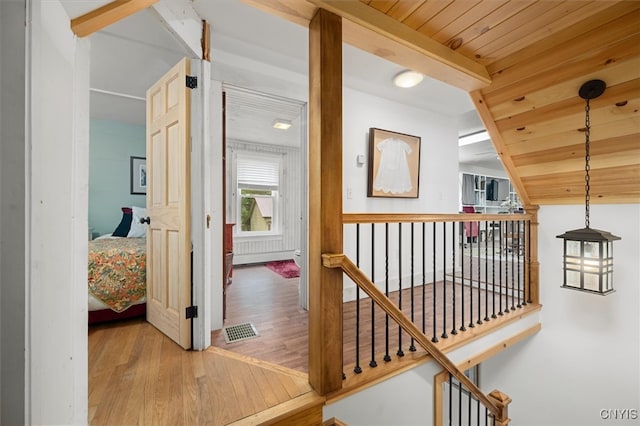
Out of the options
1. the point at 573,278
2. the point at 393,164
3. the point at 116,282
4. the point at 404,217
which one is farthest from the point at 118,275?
the point at 573,278

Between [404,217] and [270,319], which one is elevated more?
[404,217]

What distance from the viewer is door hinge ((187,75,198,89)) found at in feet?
6.10

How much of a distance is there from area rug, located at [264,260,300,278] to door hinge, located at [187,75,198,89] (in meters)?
3.01

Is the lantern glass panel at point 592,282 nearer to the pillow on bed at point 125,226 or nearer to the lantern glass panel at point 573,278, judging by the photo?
the lantern glass panel at point 573,278

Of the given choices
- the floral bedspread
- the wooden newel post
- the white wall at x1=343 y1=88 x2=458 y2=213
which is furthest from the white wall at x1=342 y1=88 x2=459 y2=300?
the floral bedspread

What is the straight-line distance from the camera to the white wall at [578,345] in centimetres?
224

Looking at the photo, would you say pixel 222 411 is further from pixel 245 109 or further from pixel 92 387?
pixel 245 109

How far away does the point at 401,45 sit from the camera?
1.52 m

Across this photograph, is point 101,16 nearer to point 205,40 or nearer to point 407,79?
point 205,40

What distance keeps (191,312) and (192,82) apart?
5.48 ft

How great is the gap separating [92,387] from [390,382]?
67.9 inches

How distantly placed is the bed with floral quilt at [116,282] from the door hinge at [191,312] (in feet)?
2.60

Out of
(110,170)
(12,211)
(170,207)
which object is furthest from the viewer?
(110,170)

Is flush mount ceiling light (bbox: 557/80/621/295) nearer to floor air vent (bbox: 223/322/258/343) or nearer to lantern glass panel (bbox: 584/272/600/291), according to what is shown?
lantern glass panel (bbox: 584/272/600/291)
